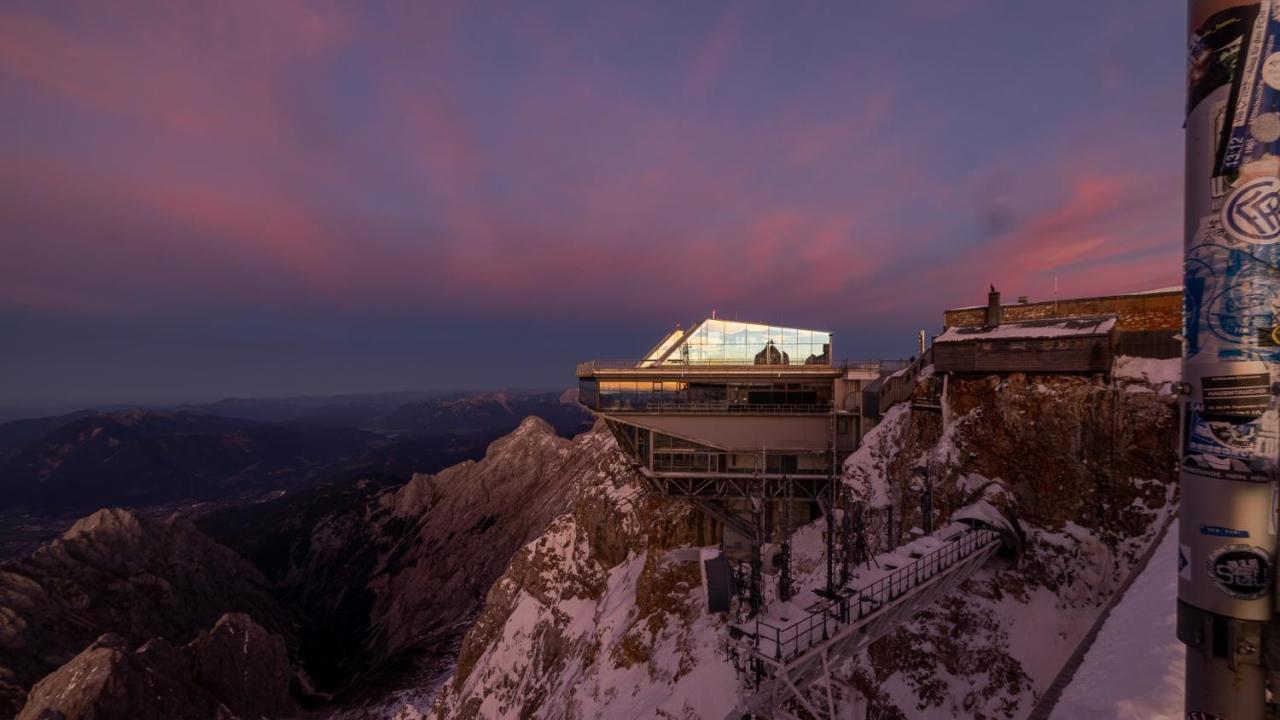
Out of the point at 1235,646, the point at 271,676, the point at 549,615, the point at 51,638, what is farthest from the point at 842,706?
the point at 51,638

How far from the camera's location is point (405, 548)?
14688cm

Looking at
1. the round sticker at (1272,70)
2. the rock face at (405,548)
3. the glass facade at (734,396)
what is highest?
the round sticker at (1272,70)

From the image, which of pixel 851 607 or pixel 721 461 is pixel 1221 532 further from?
pixel 721 461

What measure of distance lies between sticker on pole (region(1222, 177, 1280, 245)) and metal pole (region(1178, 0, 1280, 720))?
0.02 meters

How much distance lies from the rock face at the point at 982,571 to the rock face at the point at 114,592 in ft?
245

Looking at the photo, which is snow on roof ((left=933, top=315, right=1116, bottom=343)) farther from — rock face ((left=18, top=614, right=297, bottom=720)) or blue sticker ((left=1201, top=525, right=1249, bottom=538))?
rock face ((left=18, top=614, right=297, bottom=720))

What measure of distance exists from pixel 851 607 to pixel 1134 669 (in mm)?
7790

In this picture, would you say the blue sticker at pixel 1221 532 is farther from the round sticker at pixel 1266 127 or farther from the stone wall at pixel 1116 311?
the stone wall at pixel 1116 311

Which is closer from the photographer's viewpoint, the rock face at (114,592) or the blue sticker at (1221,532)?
the blue sticker at (1221,532)

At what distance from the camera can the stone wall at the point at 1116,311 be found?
2836cm

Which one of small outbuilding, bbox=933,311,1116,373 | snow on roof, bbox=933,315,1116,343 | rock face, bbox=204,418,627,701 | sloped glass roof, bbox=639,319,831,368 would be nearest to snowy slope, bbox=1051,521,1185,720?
small outbuilding, bbox=933,311,1116,373

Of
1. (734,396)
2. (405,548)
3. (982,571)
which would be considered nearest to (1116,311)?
(982,571)

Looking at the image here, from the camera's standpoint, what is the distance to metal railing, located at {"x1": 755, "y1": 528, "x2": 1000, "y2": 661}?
15.8 meters

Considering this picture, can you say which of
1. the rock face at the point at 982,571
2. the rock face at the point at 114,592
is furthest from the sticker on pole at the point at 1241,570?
the rock face at the point at 114,592
